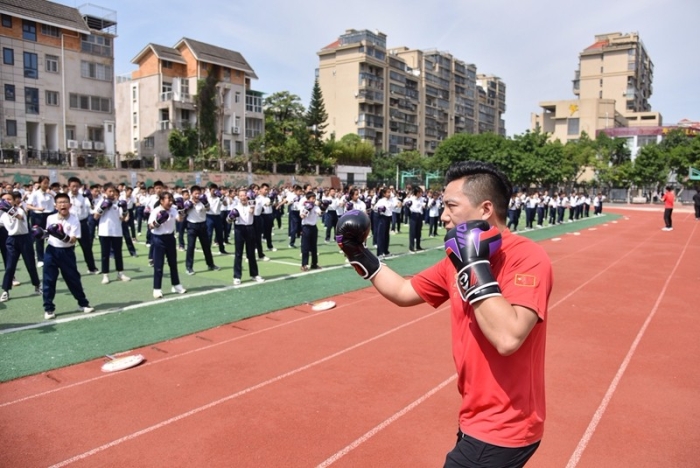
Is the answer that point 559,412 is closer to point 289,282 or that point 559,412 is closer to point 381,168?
point 289,282

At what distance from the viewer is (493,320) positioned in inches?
77.2

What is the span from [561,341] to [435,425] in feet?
10.9

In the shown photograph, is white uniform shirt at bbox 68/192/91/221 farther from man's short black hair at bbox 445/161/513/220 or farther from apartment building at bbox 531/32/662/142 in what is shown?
apartment building at bbox 531/32/662/142

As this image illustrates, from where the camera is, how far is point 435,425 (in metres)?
4.65

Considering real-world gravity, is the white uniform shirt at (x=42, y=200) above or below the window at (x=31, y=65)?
below

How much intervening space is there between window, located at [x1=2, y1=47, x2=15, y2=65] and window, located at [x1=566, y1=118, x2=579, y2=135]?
7512cm

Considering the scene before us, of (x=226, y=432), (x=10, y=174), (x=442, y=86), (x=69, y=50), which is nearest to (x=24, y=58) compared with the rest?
(x=69, y=50)

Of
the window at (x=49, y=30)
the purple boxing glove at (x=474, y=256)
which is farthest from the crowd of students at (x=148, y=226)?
the window at (x=49, y=30)

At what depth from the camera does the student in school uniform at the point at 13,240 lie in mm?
9047

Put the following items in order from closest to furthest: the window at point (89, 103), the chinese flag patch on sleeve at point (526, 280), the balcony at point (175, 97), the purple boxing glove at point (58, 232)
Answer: the chinese flag patch on sleeve at point (526, 280) < the purple boxing glove at point (58, 232) < the window at point (89, 103) < the balcony at point (175, 97)

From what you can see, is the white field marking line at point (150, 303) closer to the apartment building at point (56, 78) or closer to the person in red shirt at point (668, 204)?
the person in red shirt at point (668, 204)

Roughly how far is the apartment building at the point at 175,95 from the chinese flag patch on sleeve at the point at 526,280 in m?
44.7

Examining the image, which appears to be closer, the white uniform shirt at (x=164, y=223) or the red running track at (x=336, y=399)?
the red running track at (x=336, y=399)

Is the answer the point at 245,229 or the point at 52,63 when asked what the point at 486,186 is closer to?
the point at 245,229
